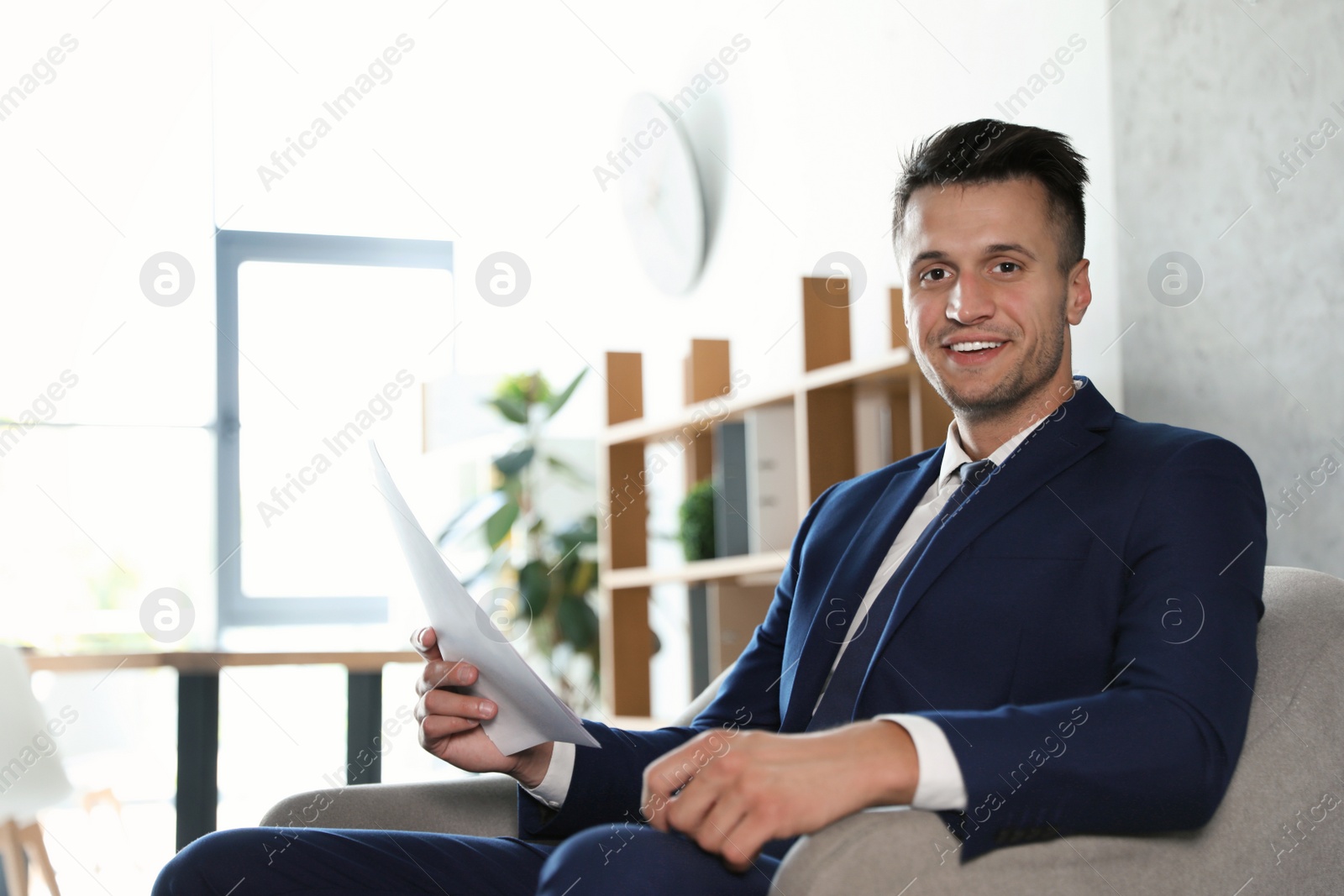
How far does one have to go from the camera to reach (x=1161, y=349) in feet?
5.96

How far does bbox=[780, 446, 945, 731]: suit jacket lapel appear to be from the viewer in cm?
132

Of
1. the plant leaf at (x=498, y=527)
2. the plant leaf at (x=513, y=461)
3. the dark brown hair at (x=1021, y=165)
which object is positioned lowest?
the plant leaf at (x=498, y=527)

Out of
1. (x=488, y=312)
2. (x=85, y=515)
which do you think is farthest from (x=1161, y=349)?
(x=85, y=515)

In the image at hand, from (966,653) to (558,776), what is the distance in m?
0.46

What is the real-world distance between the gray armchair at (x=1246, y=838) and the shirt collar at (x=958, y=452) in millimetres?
306

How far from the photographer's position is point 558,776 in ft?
4.22

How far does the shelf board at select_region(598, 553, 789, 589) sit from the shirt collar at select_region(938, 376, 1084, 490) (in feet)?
2.72

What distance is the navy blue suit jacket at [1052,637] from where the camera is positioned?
90 centimetres

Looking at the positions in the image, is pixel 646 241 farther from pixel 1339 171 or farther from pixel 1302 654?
pixel 1302 654

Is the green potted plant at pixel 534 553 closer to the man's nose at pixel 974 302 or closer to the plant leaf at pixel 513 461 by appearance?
the plant leaf at pixel 513 461
